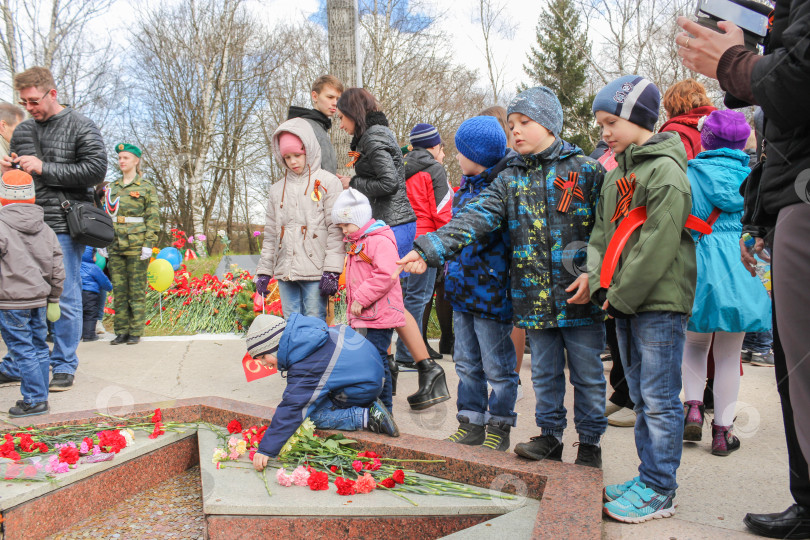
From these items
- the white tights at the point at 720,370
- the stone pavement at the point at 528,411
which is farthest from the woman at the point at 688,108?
the stone pavement at the point at 528,411

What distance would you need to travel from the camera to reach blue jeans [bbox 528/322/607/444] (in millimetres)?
2742

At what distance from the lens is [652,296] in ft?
7.64

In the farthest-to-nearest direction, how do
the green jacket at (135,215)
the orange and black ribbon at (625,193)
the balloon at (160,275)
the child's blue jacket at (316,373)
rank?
the balloon at (160,275)
the green jacket at (135,215)
the child's blue jacket at (316,373)
the orange and black ribbon at (625,193)

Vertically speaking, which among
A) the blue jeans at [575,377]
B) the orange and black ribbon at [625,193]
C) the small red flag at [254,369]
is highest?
the orange and black ribbon at [625,193]

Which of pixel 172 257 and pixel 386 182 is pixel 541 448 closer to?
pixel 386 182

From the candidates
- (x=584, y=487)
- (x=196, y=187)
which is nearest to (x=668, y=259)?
(x=584, y=487)

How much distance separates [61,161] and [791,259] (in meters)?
4.70

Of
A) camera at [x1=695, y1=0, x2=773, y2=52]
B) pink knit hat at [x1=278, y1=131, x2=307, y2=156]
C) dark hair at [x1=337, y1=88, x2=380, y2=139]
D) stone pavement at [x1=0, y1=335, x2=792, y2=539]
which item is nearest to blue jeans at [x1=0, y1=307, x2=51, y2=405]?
stone pavement at [x1=0, y1=335, x2=792, y2=539]

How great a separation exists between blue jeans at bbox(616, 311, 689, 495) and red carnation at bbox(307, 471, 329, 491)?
4.44 feet

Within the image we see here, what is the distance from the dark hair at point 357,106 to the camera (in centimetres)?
423

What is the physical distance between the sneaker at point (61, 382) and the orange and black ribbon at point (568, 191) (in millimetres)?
3893

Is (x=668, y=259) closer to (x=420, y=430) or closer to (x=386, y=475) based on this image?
(x=386, y=475)

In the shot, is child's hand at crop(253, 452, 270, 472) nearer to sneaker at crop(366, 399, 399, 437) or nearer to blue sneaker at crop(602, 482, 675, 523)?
sneaker at crop(366, 399, 399, 437)

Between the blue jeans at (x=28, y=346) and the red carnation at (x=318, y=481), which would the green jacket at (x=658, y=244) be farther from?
the blue jeans at (x=28, y=346)
